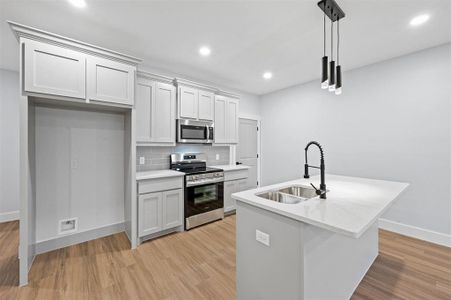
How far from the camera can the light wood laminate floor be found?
1816 mm

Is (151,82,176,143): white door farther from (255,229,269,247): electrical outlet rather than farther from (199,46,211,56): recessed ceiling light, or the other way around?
(255,229,269,247): electrical outlet

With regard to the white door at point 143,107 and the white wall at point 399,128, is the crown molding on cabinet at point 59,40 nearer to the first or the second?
the white door at point 143,107

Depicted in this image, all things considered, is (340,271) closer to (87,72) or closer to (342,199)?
(342,199)

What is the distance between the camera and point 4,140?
3271 millimetres

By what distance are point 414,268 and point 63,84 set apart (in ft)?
14.8

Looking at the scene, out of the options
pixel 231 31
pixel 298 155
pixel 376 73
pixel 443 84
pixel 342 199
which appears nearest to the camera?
pixel 342 199

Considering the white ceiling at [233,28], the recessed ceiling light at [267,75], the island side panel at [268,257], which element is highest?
the recessed ceiling light at [267,75]

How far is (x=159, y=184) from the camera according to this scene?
2820mm

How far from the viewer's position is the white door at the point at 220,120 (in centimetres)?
392

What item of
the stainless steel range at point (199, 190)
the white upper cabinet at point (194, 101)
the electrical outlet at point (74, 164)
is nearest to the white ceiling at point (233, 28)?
the white upper cabinet at point (194, 101)

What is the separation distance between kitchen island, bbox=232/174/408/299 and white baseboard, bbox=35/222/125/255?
90.6 inches

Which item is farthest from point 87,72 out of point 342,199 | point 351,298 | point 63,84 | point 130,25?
point 351,298

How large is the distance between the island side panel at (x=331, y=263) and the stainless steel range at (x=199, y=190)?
2.14 metres

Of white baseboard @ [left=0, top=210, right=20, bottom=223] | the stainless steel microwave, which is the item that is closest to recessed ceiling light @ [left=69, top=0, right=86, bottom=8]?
the stainless steel microwave
